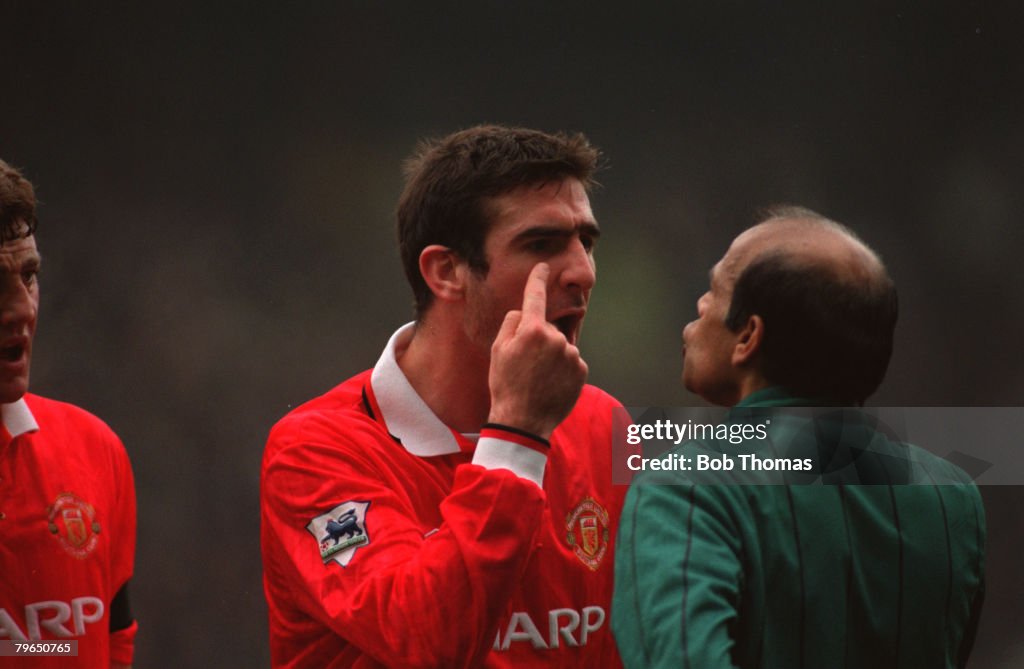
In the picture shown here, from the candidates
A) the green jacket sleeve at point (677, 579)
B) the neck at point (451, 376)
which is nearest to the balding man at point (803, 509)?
the green jacket sleeve at point (677, 579)

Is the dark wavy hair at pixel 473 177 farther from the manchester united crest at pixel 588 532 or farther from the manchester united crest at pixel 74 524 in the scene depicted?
the manchester united crest at pixel 74 524

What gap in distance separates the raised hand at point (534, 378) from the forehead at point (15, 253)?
1067 millimetres

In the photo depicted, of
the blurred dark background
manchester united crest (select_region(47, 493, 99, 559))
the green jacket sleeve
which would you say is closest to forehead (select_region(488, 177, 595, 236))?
the green jacket sleeve

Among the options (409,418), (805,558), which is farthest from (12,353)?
(805,558)

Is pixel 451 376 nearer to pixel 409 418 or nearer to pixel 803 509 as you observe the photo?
pixel 409 418

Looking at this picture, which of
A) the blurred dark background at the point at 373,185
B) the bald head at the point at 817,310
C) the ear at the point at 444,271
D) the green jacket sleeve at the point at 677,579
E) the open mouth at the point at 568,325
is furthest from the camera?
the blurred dark background at the point at 373,185

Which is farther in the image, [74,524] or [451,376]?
[74,524]

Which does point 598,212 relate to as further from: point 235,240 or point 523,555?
point 523,555

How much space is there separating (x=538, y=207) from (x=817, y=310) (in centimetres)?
68

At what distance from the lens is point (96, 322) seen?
3816 millimetres

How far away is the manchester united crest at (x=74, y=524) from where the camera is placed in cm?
229

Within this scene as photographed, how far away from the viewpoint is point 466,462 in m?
1.99

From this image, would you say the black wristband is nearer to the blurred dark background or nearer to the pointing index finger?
the pointing index finger

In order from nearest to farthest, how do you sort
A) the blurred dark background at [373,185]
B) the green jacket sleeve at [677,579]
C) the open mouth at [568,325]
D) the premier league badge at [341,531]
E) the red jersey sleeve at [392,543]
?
the green jacket sleeve at [677,579] < the red jersey sleeve at [392,543] < the premier league badge at [341,531] < the open mouth at [568,325] < the blurred dark background at [373,185]
